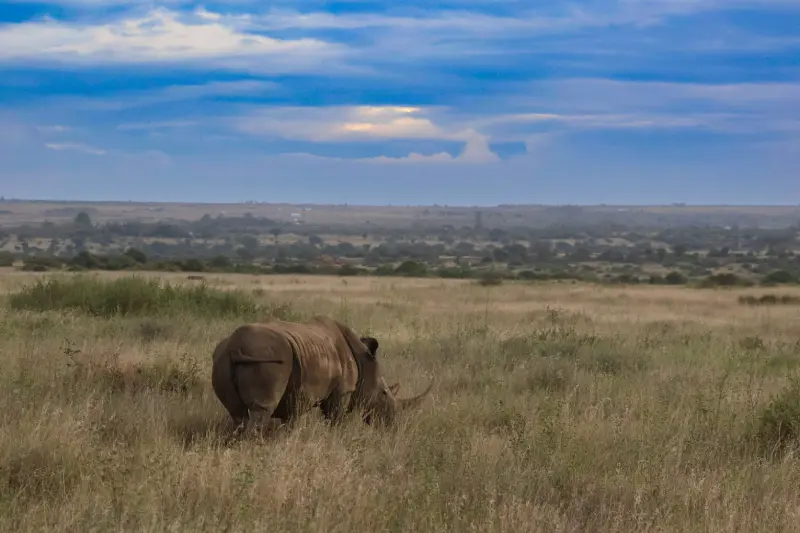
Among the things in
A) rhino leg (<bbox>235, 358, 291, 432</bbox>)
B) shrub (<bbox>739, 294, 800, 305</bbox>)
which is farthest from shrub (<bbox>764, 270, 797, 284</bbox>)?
rhino leg (<bbox>235, 358, 291, 432</bbox>)

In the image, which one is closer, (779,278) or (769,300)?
(769,300)

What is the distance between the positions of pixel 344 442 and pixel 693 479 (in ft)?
8.22

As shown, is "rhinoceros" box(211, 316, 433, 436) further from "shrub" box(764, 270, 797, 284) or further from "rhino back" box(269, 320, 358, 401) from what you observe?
"shrub" box(764, 270, 797, 284)

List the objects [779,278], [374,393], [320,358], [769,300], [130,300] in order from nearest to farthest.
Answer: [320,358]
[374,393]
[130,300]
[769,300]
[779,278]

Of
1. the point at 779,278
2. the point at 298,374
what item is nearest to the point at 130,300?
the point at 298,374

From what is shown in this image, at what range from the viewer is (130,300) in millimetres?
16422

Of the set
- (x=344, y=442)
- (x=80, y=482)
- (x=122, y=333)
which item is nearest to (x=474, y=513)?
(x=344, y=442)

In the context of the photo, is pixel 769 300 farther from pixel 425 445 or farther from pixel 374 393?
pixel 425 445

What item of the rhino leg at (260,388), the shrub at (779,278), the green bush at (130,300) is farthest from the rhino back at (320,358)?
the shrub at (779,278)

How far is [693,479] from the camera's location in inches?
243

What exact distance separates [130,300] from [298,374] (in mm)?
10629

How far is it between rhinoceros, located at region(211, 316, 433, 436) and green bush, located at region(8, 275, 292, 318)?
338 inches

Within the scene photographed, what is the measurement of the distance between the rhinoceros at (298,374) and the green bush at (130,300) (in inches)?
338

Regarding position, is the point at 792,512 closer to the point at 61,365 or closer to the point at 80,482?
the point at 80,482
